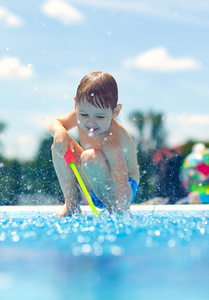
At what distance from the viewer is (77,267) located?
122 cm

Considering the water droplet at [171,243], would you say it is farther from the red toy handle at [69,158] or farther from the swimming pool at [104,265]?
the red toy handle at [69,158]

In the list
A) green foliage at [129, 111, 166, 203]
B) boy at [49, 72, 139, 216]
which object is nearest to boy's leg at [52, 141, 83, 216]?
boy at [49, 72, 139, 216]

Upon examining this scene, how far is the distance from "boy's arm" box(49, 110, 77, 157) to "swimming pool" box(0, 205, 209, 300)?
0.95 m

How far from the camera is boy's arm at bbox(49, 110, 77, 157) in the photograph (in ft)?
9.25

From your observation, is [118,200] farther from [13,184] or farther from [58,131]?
[13,184]

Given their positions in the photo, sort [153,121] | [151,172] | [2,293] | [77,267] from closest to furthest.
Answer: [2,293] → [77,267] → [151,172] → [153,121]

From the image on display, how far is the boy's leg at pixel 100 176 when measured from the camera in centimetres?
278

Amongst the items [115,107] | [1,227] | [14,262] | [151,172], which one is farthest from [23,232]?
[151,172]

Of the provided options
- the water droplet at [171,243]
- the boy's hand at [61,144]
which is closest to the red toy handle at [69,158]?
the boy's hand at [61,144]

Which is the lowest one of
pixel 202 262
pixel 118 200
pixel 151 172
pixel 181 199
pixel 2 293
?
pixel 181 199

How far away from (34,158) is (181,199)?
2656 millimetres

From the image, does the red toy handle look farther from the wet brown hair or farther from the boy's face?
the wet brown hair

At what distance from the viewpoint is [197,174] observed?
20.5 ft

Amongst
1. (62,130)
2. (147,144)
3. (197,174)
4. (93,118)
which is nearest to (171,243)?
(93,118)
